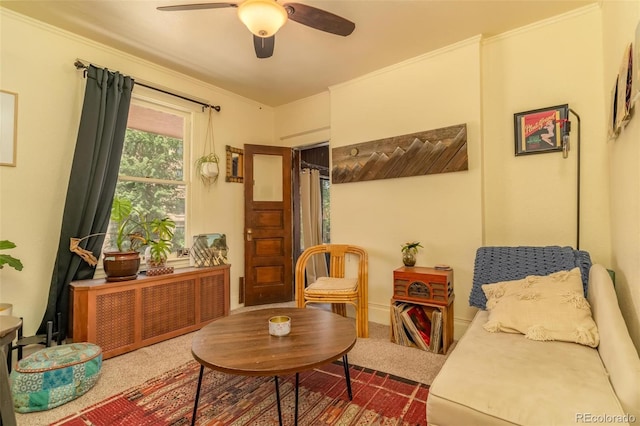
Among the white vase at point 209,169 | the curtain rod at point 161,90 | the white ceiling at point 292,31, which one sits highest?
the white ceiling at point 292,31

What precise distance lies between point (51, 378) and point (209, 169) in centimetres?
230

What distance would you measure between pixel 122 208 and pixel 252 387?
6.49 ft

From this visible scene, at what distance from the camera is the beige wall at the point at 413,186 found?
2715 millimetres

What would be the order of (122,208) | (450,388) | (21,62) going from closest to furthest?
(450,388) < (21,62) < (122,208)

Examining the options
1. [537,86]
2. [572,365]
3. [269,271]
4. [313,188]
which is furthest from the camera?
[313,188]

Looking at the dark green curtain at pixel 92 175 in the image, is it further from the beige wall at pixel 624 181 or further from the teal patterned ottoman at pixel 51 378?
the beige wall at pixel 624 181

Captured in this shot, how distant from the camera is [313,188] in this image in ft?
16.8

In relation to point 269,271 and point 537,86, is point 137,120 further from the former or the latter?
point 537,86

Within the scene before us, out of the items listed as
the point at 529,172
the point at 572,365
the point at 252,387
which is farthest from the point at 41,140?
the point at 529,172

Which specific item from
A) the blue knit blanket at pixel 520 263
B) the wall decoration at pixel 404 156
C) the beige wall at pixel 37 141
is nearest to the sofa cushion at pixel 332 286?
the blue knit blanket at pixel 520 263

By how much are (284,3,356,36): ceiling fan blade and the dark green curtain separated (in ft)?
6.12

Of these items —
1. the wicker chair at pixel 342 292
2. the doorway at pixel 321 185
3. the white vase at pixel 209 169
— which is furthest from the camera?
the doorway at pixel 321 185

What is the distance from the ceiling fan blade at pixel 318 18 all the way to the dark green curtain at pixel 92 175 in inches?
73.5

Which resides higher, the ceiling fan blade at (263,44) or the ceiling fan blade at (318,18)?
the ceiling fan blade at (318,18)
